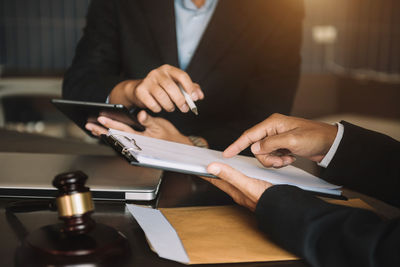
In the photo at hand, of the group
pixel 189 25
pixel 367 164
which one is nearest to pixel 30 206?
pixel 367 164

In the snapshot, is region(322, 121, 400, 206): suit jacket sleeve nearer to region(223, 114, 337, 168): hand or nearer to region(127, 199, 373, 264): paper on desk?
region(223, 114, 337, 168): hand

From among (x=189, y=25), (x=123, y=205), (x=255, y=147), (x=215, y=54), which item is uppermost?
(x=189, y=25)

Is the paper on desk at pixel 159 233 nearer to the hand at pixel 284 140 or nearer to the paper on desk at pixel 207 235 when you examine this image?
the paper on desk at pixel 207 235

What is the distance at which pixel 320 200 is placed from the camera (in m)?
0.69

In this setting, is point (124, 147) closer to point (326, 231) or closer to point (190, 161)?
point (190, 161)

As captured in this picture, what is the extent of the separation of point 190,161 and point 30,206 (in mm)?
308

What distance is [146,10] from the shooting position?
1626 millimetres

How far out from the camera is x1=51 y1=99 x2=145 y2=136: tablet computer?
0.99m

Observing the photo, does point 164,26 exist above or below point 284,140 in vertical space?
above

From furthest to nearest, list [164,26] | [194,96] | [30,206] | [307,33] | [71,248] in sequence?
[307,33] → [164,26] → [194,96] → [30,206] → [71,248]

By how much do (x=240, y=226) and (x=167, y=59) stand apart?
39.0 inches

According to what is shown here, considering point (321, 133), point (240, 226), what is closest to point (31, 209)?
point (240, 226)

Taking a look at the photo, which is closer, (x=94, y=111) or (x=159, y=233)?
(x=159, y=233)

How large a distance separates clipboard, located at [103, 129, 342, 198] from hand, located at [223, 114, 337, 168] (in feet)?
0.09
